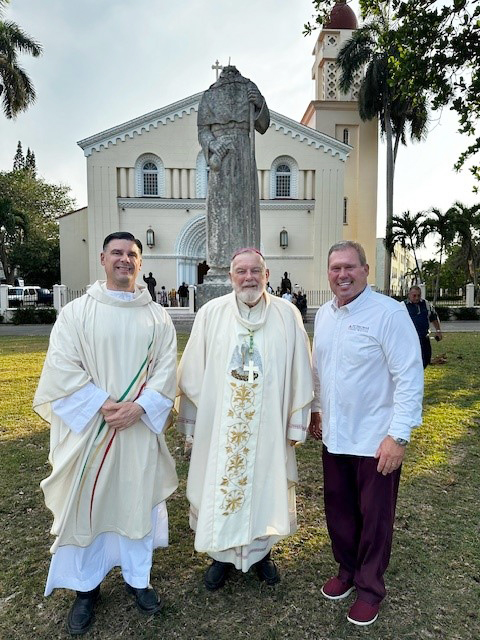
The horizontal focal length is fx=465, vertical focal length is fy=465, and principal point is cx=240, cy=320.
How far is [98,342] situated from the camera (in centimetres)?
257

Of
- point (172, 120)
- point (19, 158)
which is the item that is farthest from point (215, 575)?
point (19, 158)

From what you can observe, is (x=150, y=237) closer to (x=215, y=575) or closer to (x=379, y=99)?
(x=379, y=99)

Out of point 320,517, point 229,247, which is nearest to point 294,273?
point 229,247

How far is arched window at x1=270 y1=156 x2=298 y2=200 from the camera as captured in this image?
27.8 m

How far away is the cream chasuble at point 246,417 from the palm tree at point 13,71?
25.1m

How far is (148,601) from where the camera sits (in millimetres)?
2672

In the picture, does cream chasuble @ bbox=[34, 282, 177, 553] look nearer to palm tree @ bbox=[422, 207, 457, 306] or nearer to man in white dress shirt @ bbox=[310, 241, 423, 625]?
man in white dress shirt @ bbox=[310, 241, 423, 625]

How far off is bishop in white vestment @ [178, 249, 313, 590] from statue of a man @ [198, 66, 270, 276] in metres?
3.09

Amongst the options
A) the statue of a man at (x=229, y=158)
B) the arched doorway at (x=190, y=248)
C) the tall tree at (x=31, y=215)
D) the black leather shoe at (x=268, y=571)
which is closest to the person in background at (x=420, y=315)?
the statue of a man at (x=229, y=158)

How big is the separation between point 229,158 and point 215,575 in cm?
456

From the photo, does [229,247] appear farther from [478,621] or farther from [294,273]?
[294,273]

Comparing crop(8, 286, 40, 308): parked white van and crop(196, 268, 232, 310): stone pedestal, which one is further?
crop(8, 286, 40, 308): parked white van

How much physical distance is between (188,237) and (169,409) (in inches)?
993

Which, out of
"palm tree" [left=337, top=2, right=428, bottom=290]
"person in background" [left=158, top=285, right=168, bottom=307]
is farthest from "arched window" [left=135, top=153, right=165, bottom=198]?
"palm tree" [left=337, top=2, right=428, bottom=290]
